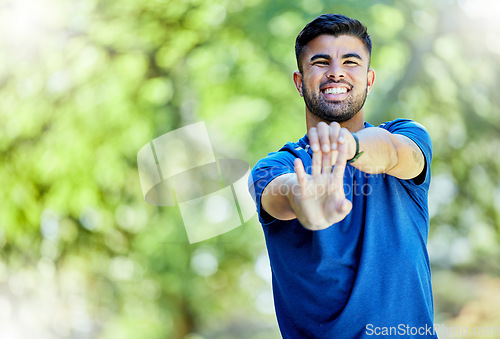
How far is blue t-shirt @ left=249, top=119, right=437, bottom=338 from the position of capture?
122cm

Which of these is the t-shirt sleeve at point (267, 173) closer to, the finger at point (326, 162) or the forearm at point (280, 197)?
the forearm at point (280, 197)

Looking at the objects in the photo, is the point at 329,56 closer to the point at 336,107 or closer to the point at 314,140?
the point at 336,107

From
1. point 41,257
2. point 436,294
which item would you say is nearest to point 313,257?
point 436,294

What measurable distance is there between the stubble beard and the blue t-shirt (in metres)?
0.12

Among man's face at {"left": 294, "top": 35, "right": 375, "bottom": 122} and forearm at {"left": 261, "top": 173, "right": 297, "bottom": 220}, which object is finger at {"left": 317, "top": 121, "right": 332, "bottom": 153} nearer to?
forearm at {"left": 261, "top": 173, "right": 297, "bottom": 220}

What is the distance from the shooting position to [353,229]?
1297mm

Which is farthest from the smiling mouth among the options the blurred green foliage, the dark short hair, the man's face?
the blurred green foliage

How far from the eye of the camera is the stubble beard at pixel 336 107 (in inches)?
54.4

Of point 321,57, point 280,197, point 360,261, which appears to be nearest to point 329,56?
point 321,57

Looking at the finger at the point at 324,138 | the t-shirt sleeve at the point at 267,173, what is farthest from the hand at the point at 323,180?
the t-shirt sleeve at the point at 267,173

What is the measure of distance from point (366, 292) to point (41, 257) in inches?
166

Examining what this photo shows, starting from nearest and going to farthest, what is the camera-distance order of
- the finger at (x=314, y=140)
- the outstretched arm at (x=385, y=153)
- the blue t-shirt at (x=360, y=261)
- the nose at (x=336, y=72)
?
the finger at (x=314, y=140) → the outstretched arm at (x=385, y=153) → the blue t-shirt at (x=360, y=261) → the nose at (x=336, y=72)

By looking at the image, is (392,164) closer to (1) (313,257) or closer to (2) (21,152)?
(1) (313,257)

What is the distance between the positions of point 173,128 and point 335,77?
3.28 metres
